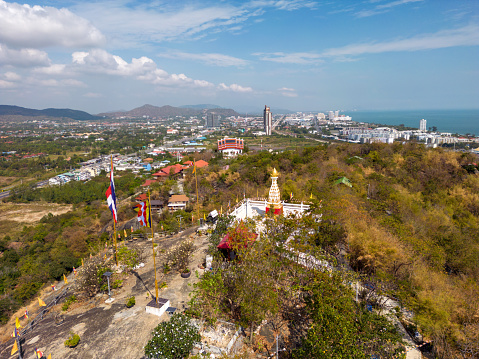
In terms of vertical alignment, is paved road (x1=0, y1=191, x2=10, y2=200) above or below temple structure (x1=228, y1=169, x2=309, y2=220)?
below

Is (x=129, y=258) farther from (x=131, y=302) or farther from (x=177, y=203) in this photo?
(x=177, y=203)

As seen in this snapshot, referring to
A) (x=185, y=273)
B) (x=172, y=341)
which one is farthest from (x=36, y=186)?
(x=172, y=341)

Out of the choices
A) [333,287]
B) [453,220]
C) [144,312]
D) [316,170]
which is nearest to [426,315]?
[333,287]

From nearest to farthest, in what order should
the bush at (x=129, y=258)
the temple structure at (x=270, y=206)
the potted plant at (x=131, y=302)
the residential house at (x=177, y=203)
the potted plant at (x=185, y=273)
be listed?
the potted plant at (x=131, y=302)
the potted plant at (x=185, y=273)
the bush at (x=129, y=258)
the temple structure at (x=270, y=206)
the residential house at (x=177, y=203)

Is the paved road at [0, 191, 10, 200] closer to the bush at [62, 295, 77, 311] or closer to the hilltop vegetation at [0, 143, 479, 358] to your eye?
the hilltop vegetation at [0, 143, 479, 358]

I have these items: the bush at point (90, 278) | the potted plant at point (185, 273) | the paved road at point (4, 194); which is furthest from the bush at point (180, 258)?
the paved road at point (4, 194)

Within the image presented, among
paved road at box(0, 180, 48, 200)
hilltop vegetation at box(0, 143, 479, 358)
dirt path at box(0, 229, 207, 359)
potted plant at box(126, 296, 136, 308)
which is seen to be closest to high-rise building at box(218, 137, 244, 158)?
hilltop vegetation at box(0, 143, 479, 358)

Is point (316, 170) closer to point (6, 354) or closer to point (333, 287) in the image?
point (333, 287)

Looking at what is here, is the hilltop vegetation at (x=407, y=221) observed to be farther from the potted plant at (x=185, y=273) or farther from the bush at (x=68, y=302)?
the bush at (x=68, y=302)
